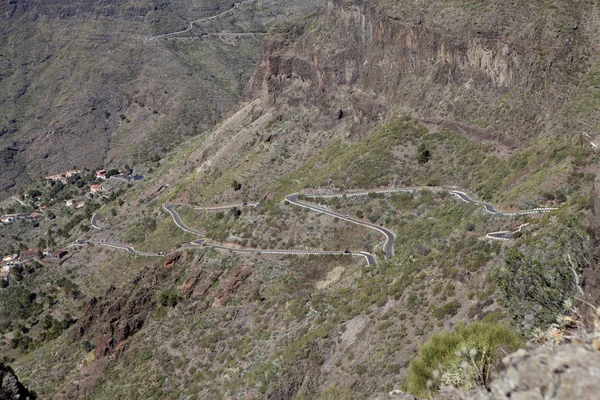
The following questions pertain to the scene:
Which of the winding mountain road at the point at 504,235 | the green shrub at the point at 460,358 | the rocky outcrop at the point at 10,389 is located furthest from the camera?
the winding mountain road at the point at 504,235

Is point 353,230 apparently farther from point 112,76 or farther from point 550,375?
point 112,76

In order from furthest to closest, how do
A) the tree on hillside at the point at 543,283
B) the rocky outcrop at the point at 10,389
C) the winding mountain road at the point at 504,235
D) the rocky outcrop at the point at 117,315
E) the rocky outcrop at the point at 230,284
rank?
the rocky outcrop at the point at 230,284 → the rocky outcrop at the point at 117,315 → the winding mountain road at the point at 504,235 → the rocky outcrop at the point at 10,389 → the tree on hillside at the point at 543,283

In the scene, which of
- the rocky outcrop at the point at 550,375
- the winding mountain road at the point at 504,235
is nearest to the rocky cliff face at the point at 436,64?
the winding mountain road at the point at 504,235

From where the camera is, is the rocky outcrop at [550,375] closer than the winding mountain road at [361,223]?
Yes

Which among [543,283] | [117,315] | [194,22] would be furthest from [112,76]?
[543,283]

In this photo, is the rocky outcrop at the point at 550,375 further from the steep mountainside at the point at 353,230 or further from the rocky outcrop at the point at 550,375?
the steep mountainside at the point at 353,230

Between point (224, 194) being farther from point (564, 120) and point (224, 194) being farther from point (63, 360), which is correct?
point (564, 120)

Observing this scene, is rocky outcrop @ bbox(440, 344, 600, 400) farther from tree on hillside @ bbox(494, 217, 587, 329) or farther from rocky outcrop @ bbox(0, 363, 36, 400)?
rocky outcrop @ bbox(0, 363, 36, 400)
